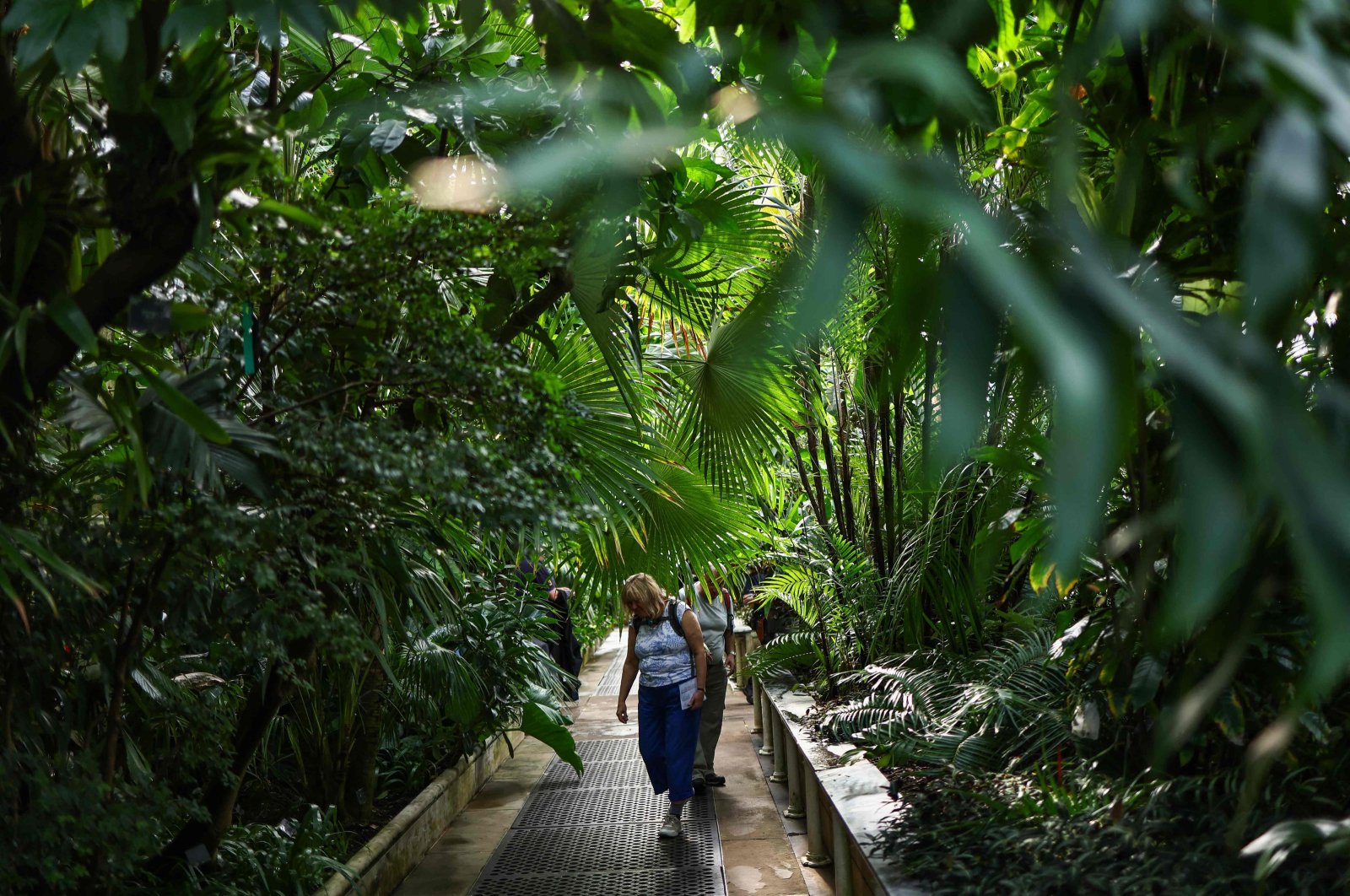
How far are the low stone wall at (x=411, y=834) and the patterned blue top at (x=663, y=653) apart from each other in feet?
2.92

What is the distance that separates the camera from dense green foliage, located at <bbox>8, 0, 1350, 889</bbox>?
0.45 meters

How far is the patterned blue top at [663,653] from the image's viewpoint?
20.2 feet

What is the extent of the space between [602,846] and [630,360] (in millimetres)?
2955

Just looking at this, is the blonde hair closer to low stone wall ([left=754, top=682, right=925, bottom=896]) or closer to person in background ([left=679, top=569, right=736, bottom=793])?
person in background ([left=679, top=569, right=736, bottom=793])

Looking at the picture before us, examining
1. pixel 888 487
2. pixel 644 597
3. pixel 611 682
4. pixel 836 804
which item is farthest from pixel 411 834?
pixel 611 682

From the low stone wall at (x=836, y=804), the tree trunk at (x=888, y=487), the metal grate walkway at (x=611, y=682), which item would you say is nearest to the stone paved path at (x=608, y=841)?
the low stone wall at (x=836, y=804)

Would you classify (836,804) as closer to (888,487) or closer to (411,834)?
(411,834)

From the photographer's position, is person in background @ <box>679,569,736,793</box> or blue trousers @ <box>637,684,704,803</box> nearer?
blue trousers @ <box>637,684,704,803</box>

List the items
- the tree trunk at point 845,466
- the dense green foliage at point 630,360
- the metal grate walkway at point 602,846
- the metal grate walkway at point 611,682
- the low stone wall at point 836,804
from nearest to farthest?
the dense green foliage at point 630,360 < the low stone wall at point 836,804 < the metal grate walkway at point 602,846 < the tree trunk at point 845,466 < the metal grate walkway at point 611,682

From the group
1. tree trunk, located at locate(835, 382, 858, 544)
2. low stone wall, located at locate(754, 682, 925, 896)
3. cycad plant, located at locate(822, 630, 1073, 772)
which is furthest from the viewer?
tree trunk, located at locate(835, 382, 858, 544)

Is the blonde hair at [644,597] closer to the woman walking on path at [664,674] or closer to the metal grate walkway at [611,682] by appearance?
the woman walking on path at [664,674]

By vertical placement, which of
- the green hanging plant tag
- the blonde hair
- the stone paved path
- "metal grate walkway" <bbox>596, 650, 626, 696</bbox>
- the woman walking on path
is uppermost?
the green hanging plant tag

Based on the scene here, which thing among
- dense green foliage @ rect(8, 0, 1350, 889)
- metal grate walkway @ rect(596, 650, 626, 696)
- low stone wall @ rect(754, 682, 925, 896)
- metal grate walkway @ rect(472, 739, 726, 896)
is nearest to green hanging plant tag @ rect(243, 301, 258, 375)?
dense green foliage @ rect(8, 0, 1350, 889)

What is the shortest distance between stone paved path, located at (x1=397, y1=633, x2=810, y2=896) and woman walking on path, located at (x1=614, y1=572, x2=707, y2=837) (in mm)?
423
